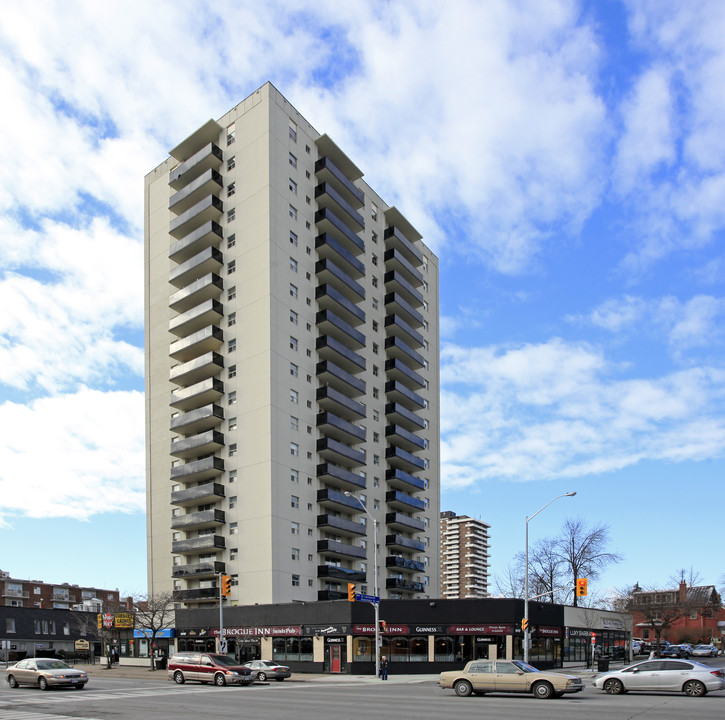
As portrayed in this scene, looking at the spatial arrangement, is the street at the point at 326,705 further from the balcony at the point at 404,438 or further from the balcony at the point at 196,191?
the balcony at the point at 196,191

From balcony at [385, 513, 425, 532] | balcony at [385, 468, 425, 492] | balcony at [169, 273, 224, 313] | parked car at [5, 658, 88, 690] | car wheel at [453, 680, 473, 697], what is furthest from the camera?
balcony at [385, 468, 425, 492]

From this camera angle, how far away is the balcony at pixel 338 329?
7219 cm

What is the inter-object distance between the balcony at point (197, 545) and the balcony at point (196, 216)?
31429mm

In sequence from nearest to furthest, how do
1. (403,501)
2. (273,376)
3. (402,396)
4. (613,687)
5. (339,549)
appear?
(613,687) → (273,376) → (339,549) → (403,501) → (402,396)

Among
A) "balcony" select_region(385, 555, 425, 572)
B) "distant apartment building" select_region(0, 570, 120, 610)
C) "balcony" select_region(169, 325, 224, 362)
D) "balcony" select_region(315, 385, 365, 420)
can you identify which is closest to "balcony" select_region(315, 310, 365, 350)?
"balcony" select_region(315, 385, 365, 420)

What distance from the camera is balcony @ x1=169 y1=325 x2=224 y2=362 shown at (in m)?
68.9

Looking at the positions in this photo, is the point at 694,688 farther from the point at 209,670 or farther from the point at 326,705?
the point at 209,670

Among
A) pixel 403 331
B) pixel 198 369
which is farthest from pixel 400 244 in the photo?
pixel 198 369

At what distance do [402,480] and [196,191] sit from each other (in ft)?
125

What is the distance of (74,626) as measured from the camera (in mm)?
112375

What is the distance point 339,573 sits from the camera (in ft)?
222

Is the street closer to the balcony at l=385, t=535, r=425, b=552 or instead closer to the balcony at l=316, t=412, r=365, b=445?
the balcony at l=316, t=412, r=365, b=445

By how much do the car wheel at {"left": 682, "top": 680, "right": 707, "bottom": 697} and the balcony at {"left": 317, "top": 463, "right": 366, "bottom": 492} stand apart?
42.0 m

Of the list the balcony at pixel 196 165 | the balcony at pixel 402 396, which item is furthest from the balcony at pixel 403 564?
the balcony at pixel 196 165
